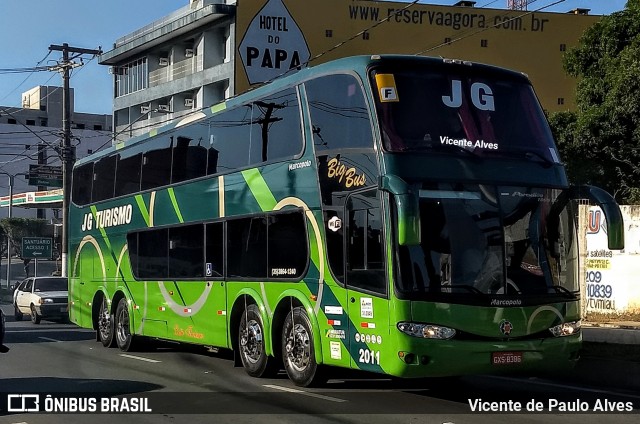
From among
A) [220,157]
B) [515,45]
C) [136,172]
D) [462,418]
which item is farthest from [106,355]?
[515,45]

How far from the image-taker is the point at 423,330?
9.80 meters

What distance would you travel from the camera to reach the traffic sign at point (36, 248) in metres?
51.6

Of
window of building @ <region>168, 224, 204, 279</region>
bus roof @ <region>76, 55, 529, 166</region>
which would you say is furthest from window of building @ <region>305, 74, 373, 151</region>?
window of building @ <region>168, 224, 204, 279</region>

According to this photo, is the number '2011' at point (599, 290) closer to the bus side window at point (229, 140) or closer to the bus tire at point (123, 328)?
the bus tire at point (123, 328)

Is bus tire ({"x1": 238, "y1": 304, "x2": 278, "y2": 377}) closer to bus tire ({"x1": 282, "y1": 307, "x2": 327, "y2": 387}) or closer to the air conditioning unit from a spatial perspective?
bus tire ({"x1": 282, "y1": 307, "x2": 327, "y2": 387})

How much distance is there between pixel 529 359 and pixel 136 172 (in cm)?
1040

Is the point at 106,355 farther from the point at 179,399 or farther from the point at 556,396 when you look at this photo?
the point at 556,396

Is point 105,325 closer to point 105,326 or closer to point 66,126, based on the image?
point 105,326

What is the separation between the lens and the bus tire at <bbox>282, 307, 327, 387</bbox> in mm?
11758

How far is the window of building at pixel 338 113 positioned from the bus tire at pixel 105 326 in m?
9.53

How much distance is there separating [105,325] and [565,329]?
1219 cm

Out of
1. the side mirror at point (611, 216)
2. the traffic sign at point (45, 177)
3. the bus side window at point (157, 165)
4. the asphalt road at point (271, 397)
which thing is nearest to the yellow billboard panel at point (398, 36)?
the traffic sign at point (45, 177)

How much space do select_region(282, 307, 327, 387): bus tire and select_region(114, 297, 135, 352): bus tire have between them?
6979 mm

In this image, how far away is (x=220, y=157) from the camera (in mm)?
14594
